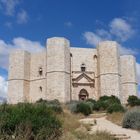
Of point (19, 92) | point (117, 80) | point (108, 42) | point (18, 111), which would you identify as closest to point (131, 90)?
point (117, 80)

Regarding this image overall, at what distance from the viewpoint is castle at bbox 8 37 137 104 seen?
3994cm

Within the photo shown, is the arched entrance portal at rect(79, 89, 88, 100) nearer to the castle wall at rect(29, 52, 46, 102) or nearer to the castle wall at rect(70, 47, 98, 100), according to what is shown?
the castle wall at rect(70, 47, 98, 100)

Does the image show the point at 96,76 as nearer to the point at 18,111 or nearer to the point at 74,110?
the point at 74,110

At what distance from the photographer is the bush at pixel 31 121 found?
7562 millimetres

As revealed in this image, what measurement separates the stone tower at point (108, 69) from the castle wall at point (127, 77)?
3.31 m

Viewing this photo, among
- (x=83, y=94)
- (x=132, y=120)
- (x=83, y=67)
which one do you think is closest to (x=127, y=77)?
(x=83, y=67)

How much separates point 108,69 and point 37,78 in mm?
9239

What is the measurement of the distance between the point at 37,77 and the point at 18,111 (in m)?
34.7

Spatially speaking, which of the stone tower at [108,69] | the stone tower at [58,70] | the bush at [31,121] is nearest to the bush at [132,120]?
the bush at [31,121]

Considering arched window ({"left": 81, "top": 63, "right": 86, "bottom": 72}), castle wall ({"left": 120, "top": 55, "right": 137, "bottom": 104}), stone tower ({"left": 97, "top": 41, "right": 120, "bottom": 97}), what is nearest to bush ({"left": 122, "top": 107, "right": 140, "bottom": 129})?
stone tower ({"left": 97, "top": 41, "right": 120, "bottom": 97})

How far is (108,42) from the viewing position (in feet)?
138

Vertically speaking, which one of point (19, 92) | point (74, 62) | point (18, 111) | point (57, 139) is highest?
point (74, 62)

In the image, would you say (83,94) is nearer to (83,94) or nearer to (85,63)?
(83,94)

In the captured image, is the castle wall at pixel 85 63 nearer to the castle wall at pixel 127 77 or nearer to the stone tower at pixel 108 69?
the stone tower at pixel 108 69
